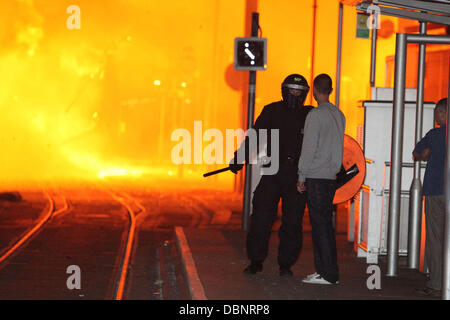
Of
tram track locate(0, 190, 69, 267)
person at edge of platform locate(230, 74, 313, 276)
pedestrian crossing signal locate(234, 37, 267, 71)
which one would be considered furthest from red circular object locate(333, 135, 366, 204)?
tram track locate(0, 190, 69, 267)

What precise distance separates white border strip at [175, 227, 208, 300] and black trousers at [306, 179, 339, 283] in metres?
1.15

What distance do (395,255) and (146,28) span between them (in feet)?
170

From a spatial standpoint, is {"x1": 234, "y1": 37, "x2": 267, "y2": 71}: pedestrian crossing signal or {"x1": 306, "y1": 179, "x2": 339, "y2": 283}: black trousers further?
{"x1": 234, "y1": 37, "x2": 267, "y2": 71}: pedestrian crossing signal

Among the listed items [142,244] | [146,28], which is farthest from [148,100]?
[142,244]

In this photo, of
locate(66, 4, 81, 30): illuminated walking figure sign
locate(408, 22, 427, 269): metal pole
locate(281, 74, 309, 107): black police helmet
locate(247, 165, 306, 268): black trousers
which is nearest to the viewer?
locate(281, 74, 309, 107): black police helmet

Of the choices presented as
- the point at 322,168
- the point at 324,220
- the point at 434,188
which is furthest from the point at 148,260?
the point at 434,188

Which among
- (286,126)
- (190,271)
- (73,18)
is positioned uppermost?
(73,18)

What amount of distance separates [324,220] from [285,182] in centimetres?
63

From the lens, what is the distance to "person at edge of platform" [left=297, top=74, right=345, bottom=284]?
25.8 ft

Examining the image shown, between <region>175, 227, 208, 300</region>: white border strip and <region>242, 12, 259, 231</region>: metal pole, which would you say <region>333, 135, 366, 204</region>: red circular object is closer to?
<region>175, 227, 208, 300</region>: white border strip

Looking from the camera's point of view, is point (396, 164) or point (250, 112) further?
point (250, 112)

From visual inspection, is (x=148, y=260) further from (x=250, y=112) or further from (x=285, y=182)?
(x=285, y=182)

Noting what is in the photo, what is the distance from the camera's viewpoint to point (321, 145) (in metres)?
7.91

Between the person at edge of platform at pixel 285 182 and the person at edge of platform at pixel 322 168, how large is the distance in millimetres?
347
